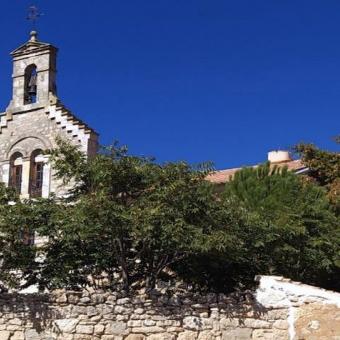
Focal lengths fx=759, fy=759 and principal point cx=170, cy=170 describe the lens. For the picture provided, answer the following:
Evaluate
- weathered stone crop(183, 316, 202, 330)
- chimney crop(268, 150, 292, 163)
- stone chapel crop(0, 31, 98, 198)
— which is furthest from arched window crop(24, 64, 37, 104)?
weathered stone crop(183, 316, 202, 330)

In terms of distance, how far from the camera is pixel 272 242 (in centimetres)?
1716

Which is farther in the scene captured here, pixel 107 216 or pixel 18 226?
pixel 18 226

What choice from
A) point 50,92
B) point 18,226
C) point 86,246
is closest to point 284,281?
point 86,246

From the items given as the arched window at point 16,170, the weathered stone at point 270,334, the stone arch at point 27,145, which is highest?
the stone arch at point 27,145

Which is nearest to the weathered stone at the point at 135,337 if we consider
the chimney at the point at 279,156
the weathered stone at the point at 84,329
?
the weathered stone at the point at 84,329

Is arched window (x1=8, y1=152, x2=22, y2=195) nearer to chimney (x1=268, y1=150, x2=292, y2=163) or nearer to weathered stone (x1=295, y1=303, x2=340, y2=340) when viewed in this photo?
chimney (x1=268, y1=150, x2=292, y2=163)

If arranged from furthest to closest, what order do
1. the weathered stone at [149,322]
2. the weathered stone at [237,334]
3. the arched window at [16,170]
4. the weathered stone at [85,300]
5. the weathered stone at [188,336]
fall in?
1. the arched window at [16,170]
2. the weathered stone at [85,300]
3. the weathered stone at [149,322]
4. the weathered stone at [188,336]
5. the weathered stone at [237,334]

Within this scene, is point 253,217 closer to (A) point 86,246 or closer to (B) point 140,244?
(B) point 140,244

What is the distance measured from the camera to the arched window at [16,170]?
2702cm

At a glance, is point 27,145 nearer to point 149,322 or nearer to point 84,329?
point 84,329

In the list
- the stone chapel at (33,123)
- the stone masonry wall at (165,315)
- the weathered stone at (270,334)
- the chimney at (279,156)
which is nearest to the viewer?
the weathered stone at (270,334)

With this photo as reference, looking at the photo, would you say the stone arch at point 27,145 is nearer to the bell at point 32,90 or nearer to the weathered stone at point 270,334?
the bell at point 32,90

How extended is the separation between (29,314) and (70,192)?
120 inches

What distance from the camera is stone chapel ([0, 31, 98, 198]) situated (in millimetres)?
26422
